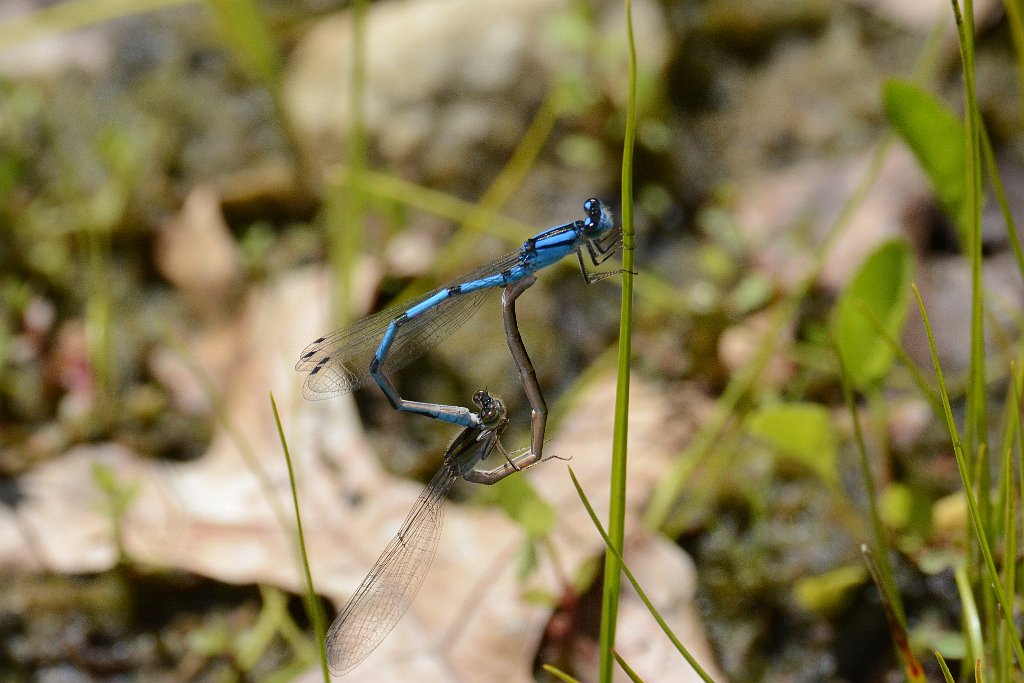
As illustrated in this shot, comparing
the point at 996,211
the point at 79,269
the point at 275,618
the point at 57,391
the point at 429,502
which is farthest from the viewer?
the point at 79,269

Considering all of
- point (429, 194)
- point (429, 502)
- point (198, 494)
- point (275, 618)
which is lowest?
point (275, 618)

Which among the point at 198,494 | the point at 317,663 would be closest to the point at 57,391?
the point at 198,494

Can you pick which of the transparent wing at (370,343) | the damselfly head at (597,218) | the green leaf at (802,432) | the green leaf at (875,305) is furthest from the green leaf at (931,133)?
the transparent wing at (370,343)

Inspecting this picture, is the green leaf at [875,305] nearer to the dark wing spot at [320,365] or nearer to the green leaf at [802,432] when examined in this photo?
the green leaf at [802,432]

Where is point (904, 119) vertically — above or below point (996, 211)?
above

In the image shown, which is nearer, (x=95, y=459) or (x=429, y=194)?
(x=95, y=459)

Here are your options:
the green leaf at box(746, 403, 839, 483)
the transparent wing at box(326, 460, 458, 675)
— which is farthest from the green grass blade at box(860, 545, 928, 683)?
the transparent wing at box(326, 460, 458, 675)

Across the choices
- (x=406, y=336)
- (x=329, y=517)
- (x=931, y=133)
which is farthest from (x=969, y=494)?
(x=329, y=517)

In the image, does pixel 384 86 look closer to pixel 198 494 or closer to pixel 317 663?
pixel 198 494
